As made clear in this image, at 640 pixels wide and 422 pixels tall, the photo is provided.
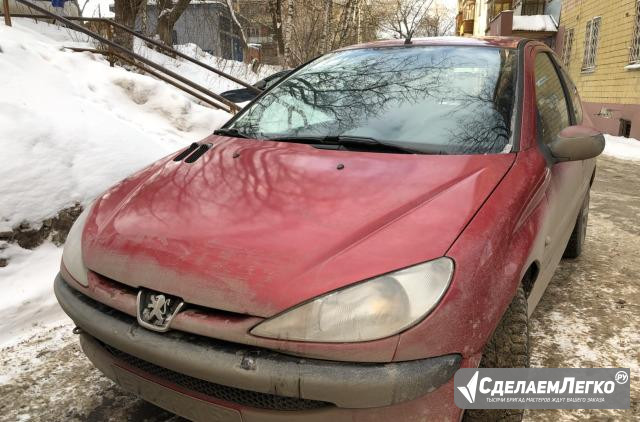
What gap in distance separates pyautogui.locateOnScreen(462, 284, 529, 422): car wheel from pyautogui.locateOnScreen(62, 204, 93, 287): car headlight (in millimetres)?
1448

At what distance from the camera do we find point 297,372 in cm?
143

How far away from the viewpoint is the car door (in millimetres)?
2336

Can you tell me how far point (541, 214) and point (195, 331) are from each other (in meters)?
1.45

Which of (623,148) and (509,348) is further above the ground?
(509,348)

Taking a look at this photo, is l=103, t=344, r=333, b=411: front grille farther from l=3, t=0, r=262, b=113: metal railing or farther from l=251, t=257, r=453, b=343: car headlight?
l=3, t=0, r=262, b=113: metal railing

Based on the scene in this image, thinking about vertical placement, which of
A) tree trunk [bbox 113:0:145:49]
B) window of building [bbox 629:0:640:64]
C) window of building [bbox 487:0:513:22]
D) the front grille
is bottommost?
the front grille

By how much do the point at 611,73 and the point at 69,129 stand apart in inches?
514

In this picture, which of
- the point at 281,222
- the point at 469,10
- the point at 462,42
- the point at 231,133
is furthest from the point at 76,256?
the point at 469,10

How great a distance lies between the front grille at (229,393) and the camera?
1508 mm

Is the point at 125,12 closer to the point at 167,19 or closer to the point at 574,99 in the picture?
the point at 167,19

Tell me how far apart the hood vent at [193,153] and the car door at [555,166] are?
5.19 feet

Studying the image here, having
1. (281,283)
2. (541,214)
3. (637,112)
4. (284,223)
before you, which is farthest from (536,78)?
(637,112)

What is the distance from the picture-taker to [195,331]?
1.55 m

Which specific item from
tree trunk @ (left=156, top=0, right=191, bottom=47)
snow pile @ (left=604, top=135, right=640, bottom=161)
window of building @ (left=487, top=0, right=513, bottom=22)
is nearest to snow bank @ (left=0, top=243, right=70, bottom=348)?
snow pile @ (left=604, top=135, right=640, bottom=161)
